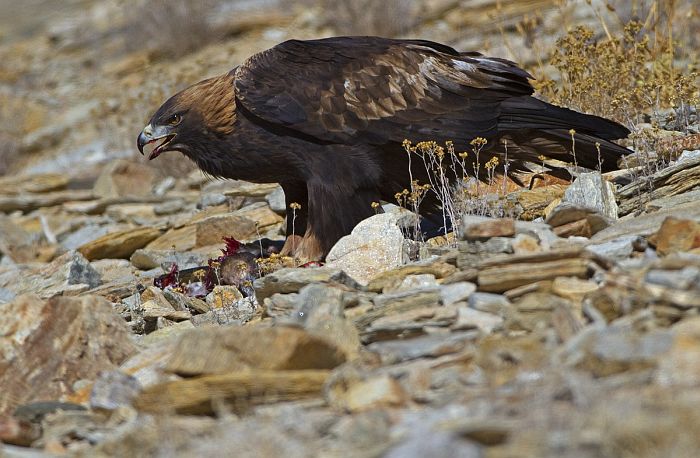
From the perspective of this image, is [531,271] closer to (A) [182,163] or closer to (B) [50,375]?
(B) [50,375]

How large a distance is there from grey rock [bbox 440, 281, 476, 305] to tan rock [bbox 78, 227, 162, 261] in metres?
5.10

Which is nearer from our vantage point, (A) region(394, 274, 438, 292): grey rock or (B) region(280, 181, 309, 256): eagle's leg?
(A) region(394, 274, 438, 292): grey rock

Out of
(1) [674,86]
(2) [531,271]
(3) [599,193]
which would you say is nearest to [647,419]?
(2) [531,271]

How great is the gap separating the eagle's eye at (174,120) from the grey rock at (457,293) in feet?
11.2

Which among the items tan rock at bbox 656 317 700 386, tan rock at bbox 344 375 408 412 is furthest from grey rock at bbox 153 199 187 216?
tan rock at bbox 656 317 700 386

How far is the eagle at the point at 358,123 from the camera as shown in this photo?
7.10 m

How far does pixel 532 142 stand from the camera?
24.1 feet

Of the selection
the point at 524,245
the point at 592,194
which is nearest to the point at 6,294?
the point at 592,194

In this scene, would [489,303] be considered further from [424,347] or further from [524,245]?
[524,245]

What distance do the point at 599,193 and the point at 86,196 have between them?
7933mm

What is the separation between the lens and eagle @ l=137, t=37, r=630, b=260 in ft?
23.3

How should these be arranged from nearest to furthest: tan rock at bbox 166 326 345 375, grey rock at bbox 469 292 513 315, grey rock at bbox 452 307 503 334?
tan rock at bbox 166 326 345 375 < grey rock at bbox 452 307 503 334 < grey rock at bbox 469 292 513 315

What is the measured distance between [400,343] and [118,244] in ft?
17.9

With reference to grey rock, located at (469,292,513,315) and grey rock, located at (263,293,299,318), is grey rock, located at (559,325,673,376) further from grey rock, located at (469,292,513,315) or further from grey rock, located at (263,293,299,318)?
grey rock, located at (263,293,299,318)
